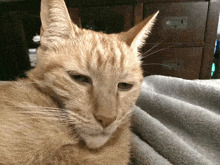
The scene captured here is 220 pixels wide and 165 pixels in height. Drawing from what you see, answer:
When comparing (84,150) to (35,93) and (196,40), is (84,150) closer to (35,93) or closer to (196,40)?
(35,93)

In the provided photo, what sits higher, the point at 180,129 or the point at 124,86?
the point at 124,86

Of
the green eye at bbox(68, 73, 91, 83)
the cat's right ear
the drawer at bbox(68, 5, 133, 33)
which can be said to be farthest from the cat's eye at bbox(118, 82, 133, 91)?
the drawer at bbox(68, 5, 133, 33)

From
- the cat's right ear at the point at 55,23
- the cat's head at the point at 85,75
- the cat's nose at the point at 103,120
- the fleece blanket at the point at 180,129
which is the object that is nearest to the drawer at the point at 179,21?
the fleece blanket at the point at 180,129

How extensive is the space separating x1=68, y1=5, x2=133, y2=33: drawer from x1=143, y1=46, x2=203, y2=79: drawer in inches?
17.6

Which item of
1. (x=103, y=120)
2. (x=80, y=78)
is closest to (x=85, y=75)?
(x=80, y=78)

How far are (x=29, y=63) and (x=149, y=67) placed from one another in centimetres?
144

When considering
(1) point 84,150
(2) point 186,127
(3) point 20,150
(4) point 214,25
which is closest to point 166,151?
(2) point 186,127

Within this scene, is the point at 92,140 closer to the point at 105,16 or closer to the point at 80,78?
the point at 80,78

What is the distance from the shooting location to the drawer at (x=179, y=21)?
1762 millimetres

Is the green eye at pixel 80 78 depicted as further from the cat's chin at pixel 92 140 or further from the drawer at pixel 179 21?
the drawer at pixel 179 21

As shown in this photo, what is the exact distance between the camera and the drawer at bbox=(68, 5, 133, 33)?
5.86ft

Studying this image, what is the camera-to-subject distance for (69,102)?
0.55 metres

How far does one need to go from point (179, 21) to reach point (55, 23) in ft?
A: 5.07

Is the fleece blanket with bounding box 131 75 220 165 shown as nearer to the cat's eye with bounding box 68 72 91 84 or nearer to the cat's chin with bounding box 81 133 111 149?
the cat's chin with bounding box 81 133 111 149
